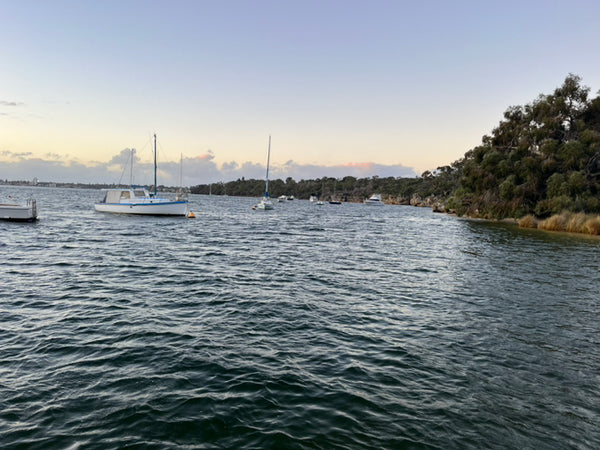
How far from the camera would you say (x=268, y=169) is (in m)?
90.7

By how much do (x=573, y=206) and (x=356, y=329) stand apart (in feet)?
137

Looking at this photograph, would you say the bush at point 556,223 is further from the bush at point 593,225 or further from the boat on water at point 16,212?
the boat on water at point 16,212

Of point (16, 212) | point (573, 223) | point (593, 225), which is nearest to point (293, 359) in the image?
point (16, 212)

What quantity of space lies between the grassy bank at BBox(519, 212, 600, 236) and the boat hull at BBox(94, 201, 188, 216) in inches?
1722

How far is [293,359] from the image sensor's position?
7672 mm

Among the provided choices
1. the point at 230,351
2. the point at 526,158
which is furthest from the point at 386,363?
the point at 526,158

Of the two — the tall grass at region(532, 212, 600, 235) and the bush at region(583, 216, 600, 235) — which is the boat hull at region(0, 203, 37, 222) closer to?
the tall grass at region(532, 212, 600, 235)

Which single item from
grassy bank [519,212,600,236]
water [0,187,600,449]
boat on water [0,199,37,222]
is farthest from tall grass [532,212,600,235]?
boat on water [0,199,37,222]

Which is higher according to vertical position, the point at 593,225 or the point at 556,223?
the point at 593,225

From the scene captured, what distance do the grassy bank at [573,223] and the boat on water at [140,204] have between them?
43678 millimetres

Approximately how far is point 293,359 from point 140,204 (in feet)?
145

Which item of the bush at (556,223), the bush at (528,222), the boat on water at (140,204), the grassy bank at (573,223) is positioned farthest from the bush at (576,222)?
the boat on water at (140,204)

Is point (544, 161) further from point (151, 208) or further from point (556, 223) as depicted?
point (151, 208)

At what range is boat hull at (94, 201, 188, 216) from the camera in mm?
47094
